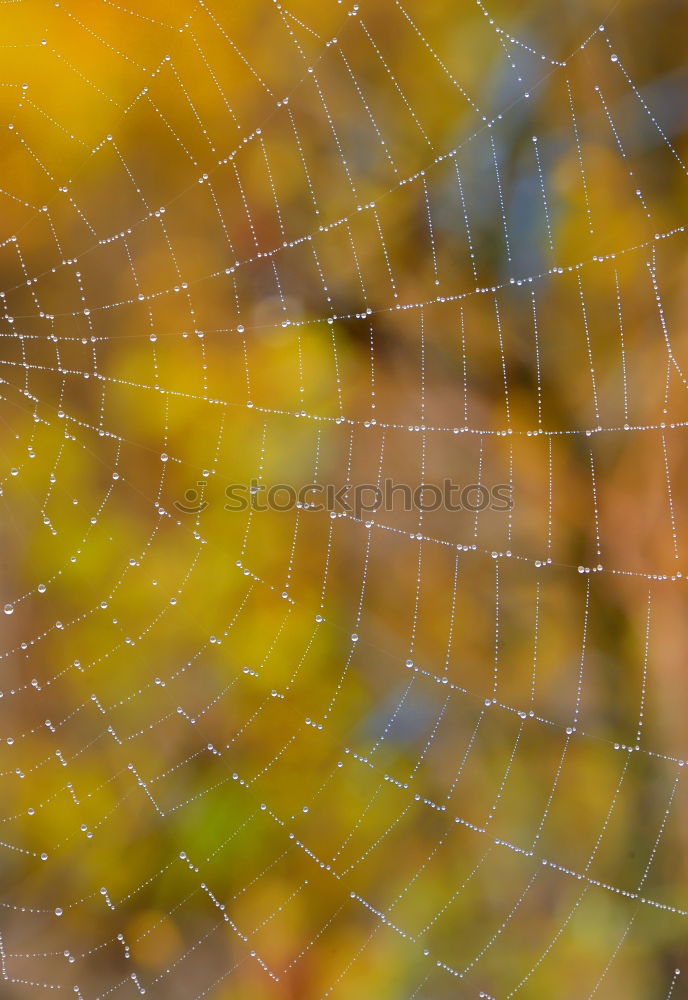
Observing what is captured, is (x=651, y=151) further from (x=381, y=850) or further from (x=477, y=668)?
(x=381, y=850)

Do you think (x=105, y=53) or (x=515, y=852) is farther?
(x=515, y=852)

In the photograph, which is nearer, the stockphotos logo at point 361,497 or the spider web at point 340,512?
the spider web at point 340,512

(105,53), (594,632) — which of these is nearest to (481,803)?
(594,632)

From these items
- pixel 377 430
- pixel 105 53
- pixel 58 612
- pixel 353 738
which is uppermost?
pixel 105 53

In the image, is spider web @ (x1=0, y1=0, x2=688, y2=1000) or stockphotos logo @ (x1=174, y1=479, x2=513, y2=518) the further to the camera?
stockphotos logo @ (x1=174, y1=479, x2=513, y2=518)
